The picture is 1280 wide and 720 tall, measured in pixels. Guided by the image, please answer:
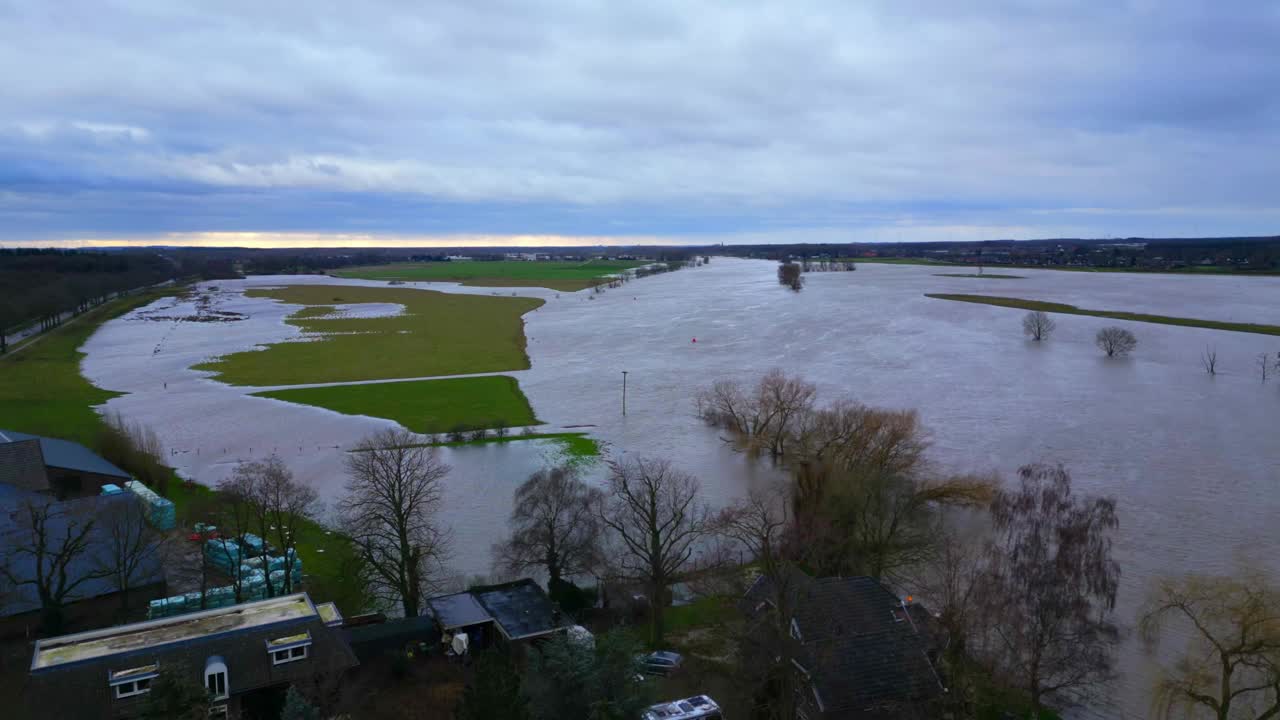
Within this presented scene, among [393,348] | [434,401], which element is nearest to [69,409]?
[434,401]

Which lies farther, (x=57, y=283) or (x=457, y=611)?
(x=57, y=283)

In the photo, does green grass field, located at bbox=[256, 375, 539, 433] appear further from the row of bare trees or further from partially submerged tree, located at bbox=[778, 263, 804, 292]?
partially submerged tree, located at bbox=[778, 263, 804, 292]

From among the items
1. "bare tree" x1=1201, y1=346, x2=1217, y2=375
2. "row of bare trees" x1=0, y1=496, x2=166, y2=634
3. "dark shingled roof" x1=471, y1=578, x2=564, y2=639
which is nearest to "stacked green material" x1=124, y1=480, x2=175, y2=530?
"row of bare trees" x1=0, y1=496, x2=166, y2=634

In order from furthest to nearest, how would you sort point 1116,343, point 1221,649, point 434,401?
point 1116,343 < point 434,401 < point 1221,649

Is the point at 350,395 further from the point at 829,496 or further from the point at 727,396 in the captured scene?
the point at 829,496

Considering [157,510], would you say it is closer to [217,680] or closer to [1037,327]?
[217,680]

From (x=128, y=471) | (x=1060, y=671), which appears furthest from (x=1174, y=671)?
(x=128, y=471)

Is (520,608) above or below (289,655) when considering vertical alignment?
below

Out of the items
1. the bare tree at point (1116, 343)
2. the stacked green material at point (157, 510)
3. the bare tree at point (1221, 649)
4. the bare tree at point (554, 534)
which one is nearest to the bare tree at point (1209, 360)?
the bare tree at point (1116, 343)
